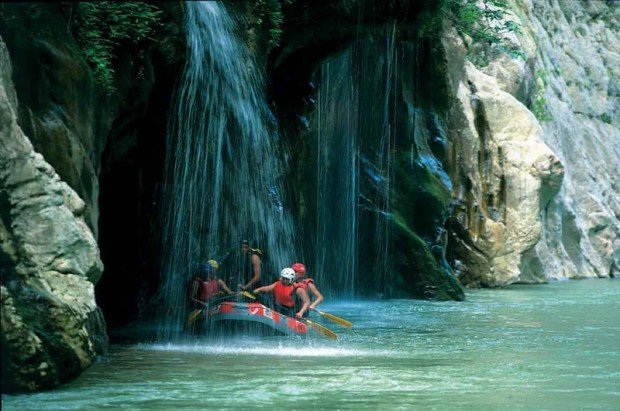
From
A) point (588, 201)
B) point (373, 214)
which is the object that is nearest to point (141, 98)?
point (373, 214)

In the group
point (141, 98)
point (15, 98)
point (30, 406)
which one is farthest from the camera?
point (141, 98)

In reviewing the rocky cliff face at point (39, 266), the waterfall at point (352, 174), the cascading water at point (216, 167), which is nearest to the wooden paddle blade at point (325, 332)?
the cascading water at point (216, 167)

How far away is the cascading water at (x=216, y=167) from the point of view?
15000 millimetres

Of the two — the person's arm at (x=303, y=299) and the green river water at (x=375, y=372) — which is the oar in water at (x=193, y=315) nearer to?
the green river water at (x=375, y=372)

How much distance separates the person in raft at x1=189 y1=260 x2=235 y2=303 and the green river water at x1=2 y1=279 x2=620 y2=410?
4.13 ft

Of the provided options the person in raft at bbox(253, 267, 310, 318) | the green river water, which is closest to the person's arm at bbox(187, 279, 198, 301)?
the person in raft at bbox(253, 267, 310, 318)

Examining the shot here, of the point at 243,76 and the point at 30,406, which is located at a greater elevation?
the point at 243,76

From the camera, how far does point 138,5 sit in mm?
Answer: 12750

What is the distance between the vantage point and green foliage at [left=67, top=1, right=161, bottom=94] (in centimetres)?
1220

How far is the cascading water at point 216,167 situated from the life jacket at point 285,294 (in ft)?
5.10

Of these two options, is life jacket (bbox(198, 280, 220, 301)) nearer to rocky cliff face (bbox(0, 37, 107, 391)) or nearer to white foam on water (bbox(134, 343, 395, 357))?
white foam on water (bbox(134, 343, 395, 357))

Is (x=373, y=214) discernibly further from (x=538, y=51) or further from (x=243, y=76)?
(x=538, y=51)

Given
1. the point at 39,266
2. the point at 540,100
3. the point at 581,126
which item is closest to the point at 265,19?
the point at 39,266

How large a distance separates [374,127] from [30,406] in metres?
17.9
